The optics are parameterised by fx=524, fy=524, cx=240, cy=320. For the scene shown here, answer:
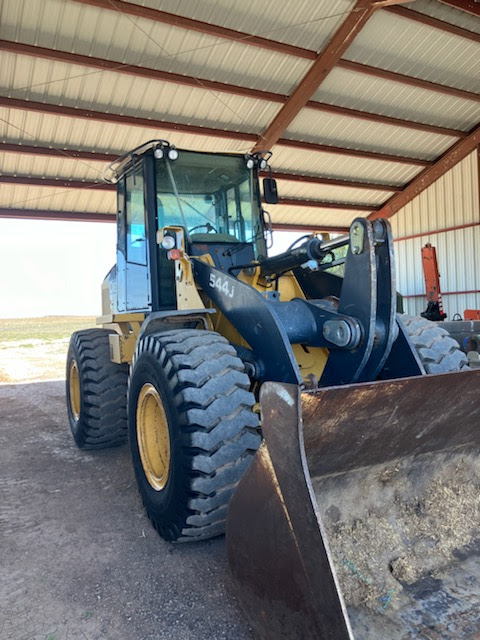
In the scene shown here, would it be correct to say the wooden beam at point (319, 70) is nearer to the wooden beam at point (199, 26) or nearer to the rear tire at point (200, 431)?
the wooden beam at point (199, 26)

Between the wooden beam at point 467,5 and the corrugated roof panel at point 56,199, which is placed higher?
the wooden beam at point 467,5

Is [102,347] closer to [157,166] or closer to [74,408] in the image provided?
[74,408]

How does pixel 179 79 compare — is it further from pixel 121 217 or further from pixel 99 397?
pixel 99 397

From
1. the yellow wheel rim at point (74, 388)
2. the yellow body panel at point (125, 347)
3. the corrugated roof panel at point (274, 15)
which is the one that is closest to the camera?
the yellow body panel at point (125, 347)

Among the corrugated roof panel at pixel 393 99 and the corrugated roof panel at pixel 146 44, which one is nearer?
the corrugated roof panel at pixel 146 44

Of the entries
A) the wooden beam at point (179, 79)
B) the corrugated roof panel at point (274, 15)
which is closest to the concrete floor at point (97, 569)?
the wooden beam at point (179, 79)

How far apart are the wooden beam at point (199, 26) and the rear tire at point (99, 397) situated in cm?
560

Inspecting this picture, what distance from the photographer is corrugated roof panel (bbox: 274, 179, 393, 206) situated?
14926 mm

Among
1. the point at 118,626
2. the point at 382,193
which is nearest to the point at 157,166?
the point at 118,626

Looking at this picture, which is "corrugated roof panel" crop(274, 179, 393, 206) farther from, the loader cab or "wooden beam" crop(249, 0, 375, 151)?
the loader cab

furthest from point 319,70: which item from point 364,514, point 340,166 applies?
point 364,514

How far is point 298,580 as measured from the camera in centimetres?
195

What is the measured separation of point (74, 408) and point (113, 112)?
22.6 ft

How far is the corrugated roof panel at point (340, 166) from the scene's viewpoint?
13453mm
